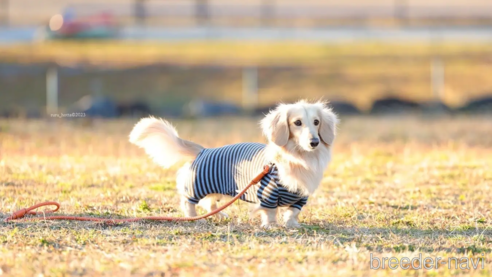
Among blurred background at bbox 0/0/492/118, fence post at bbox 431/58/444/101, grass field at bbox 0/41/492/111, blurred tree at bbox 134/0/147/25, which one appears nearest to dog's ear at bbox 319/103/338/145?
blurred background at bbox 0/0/492/118

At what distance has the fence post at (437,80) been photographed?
2006 centimetres

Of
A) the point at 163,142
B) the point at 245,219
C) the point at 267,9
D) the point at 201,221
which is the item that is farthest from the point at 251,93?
the point at 267,9

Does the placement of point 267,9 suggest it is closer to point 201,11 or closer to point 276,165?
point 201,11

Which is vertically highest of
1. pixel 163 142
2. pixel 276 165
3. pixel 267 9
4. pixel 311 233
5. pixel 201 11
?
pixel 267 9

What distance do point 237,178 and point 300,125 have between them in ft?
2.23

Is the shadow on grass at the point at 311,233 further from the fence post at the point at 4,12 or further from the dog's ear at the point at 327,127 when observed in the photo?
the fence post at the point at 4,12

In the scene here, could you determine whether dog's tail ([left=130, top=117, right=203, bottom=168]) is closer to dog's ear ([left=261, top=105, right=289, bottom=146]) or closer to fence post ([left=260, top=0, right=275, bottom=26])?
dog's ear ([left=261, top=105, right=289, bottom=146])

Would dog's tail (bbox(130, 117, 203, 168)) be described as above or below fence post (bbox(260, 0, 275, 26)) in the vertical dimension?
below

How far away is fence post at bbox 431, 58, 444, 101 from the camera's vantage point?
20062mm

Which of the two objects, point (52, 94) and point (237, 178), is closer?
point (237, 178)

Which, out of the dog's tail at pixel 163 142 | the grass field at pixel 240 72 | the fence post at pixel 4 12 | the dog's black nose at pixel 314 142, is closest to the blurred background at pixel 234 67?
the grass field at pixel 240 72

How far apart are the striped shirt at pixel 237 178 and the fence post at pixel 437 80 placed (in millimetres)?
14016

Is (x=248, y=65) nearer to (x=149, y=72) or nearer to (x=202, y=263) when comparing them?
(x=149, y=72)

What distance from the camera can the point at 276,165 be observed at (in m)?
6.13
